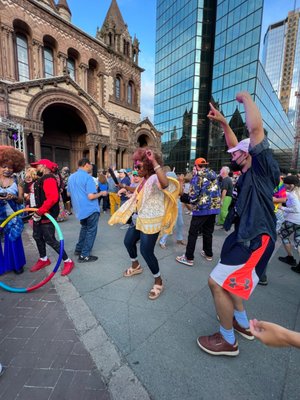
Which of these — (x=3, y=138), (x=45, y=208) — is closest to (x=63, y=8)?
(x=3, y=138)

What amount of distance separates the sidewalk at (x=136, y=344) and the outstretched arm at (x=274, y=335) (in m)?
1.05

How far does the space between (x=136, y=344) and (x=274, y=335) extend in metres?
1.55

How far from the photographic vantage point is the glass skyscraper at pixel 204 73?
85.9ft

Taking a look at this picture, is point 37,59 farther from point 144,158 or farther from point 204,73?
point 204,73

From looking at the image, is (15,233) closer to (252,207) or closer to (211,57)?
(252,207)

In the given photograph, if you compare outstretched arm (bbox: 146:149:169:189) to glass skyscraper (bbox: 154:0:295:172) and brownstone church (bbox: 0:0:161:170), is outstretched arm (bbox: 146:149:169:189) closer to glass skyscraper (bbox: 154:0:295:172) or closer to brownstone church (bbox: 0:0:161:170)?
brownstone church (bbox: 0:0:161:170)

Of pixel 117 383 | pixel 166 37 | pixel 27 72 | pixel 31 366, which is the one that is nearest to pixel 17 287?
pixel 31 366

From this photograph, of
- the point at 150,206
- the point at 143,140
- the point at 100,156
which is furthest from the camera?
the point at 143,140

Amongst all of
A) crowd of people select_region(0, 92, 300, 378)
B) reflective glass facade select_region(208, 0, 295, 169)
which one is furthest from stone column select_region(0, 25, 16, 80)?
reflective glass facade select_region(208, 0, 295, 169)

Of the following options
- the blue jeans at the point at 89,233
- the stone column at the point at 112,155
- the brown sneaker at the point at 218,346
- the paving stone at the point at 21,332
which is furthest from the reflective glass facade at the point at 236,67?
the paving stone at the point at 21,332

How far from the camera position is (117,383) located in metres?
1.57

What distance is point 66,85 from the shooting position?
53.6ft

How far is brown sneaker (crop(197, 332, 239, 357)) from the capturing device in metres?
1.83

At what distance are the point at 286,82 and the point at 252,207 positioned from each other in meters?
116
